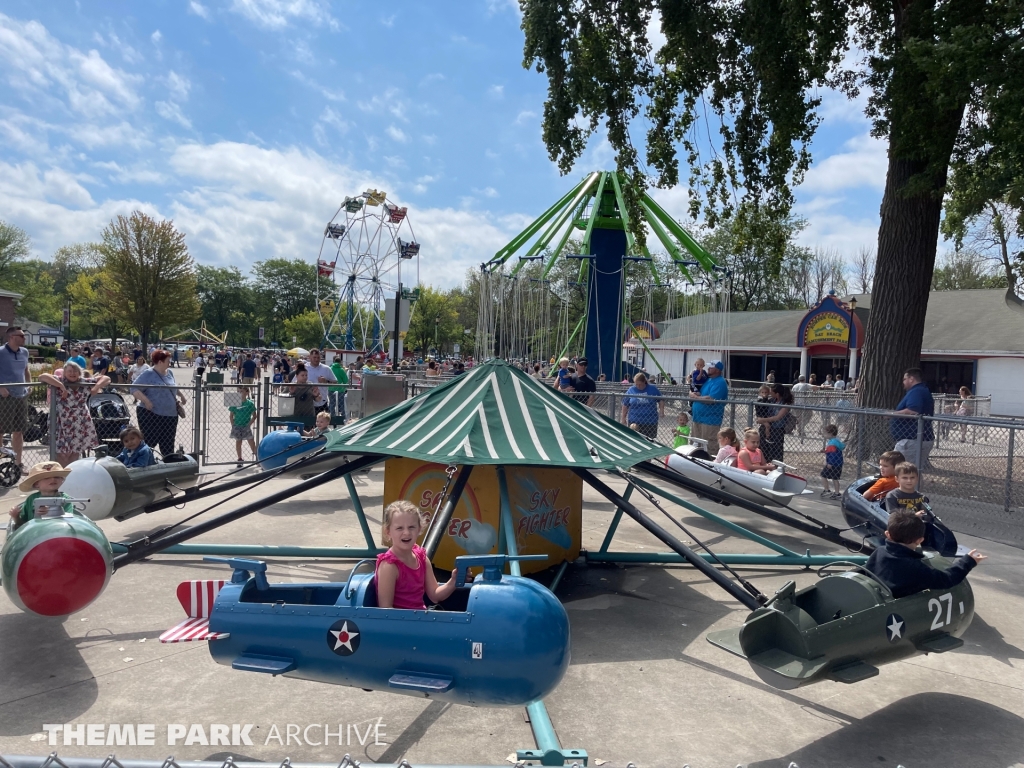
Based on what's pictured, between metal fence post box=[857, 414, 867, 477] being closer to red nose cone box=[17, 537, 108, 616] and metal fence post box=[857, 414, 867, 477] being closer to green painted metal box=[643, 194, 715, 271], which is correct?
red nose cone box=[17, 537, 108, 616]

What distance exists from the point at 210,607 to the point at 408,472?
2750 millimetres

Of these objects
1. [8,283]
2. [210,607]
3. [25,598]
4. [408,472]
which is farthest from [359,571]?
[8,283]

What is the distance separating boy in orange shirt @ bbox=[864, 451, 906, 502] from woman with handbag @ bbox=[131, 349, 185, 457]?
8.79 meters

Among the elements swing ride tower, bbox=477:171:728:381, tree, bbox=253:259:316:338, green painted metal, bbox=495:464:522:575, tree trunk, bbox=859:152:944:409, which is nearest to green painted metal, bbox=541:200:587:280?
swing ride tower, bbox=477:171:728:381

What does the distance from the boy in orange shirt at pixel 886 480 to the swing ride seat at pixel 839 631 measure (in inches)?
114

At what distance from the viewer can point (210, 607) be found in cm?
410

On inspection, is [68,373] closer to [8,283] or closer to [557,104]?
[557,104]

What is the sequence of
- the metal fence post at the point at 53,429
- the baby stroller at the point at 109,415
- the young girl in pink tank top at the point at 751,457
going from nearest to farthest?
the young girl in pink tank top at the point at 751,457, the metal fence post at the point at 53,429, the baby stroller at the point at 109,415

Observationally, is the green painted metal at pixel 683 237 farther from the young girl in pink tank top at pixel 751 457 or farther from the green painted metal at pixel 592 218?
the young girl in pink tank top at pixel 751 457

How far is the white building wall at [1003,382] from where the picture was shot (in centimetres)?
2939

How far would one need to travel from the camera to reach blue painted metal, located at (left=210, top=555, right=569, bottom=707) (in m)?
3.53

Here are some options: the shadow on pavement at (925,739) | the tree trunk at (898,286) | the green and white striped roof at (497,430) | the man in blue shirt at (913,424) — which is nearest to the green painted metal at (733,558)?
the green and white striped roof at (497,430)

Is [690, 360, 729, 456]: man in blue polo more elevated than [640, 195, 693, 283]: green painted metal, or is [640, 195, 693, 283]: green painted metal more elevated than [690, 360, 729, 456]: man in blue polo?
[640, 195, 693, 283]: green painted metal

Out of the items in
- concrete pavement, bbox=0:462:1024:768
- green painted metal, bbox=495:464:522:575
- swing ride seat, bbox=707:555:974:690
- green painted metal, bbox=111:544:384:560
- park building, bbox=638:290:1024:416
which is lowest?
concrete pavement, bbox=0:462:1024:768
